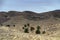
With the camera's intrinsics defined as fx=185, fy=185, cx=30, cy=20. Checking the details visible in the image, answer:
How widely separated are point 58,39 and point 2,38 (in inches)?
434

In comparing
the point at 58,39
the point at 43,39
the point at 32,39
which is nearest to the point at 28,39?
the point at 32,39

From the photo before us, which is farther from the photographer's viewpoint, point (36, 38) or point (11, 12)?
point (11, 12)

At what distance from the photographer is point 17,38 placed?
26594 mm

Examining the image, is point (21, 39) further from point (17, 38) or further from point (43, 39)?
point (43, 39)

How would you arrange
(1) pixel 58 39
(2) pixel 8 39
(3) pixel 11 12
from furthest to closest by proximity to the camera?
1. (3) pixel 11 12
2. (1) pixel 58 39
3. (2) pixel 8 39

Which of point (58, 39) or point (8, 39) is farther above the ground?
point (8, 39)

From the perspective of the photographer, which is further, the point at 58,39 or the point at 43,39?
the point at 58,39

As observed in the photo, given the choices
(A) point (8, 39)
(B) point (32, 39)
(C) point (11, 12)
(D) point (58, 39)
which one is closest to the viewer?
(A) point (8, 39)

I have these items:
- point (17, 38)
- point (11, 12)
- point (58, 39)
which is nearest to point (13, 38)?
point (17, 38)

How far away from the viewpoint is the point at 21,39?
86.6 ft

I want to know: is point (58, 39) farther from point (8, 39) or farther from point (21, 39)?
point (8, 39)

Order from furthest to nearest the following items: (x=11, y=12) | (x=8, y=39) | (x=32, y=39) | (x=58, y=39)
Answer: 1. (x=11, y=12)
2. (x=58, y=39)
3. (x=32, y=39)
4. (x=8, y=39)

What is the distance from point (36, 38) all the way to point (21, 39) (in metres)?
3.15

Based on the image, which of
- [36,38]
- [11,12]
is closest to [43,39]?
[36,38]
